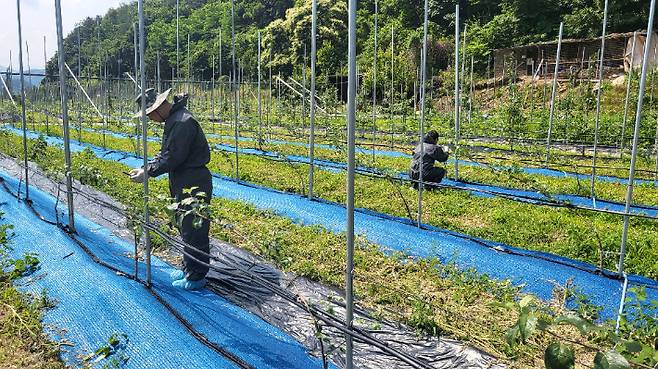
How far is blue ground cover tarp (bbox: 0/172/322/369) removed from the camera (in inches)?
121

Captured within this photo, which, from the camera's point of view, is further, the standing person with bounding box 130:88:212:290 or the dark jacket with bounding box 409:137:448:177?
the dark jacket with bounding box 409:137:448:177

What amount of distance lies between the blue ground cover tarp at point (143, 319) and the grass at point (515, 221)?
9.54 ft

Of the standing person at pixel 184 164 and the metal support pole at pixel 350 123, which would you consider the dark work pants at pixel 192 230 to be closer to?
the standing person at pixel 184 164

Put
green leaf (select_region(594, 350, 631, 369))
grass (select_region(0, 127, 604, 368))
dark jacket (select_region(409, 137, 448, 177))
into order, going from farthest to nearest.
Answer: dark jacket (select_region(409, 137, 448, 177)) < grass (select_region(0, 127, 604, 368)) < green leaf (select_region(594, 350, 631, 369))

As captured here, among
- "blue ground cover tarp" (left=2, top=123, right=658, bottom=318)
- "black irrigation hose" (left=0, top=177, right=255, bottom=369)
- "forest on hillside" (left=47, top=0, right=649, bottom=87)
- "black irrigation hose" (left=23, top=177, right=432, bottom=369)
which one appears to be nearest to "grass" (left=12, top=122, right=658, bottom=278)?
"blue ground cover tarp" (left=2, top=123, right=658, bottom=318)

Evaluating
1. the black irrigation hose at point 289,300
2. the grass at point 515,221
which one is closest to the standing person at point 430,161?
the grass at point 515,221

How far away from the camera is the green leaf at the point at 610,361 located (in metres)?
1.31

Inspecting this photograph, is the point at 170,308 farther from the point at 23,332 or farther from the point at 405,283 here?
the point at 405,283

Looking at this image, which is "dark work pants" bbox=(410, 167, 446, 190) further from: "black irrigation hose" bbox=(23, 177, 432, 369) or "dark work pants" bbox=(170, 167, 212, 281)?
"black irrigation hose" bbox=(23, 177, 432, 369)

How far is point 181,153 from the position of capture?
12.9ft

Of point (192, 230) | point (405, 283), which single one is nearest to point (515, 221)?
point (405, 283)

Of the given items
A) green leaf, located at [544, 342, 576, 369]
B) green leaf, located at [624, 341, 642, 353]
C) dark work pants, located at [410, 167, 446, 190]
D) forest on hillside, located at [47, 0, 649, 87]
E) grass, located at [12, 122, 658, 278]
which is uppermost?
forest on hillside, located at [47, 0, 649, 87]

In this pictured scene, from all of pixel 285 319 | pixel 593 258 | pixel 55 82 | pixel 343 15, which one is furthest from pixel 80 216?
pixel 343 15

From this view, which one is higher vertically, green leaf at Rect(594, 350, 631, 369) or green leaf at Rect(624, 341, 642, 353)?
green leaf at Rect(624, 341, 642, 353)
